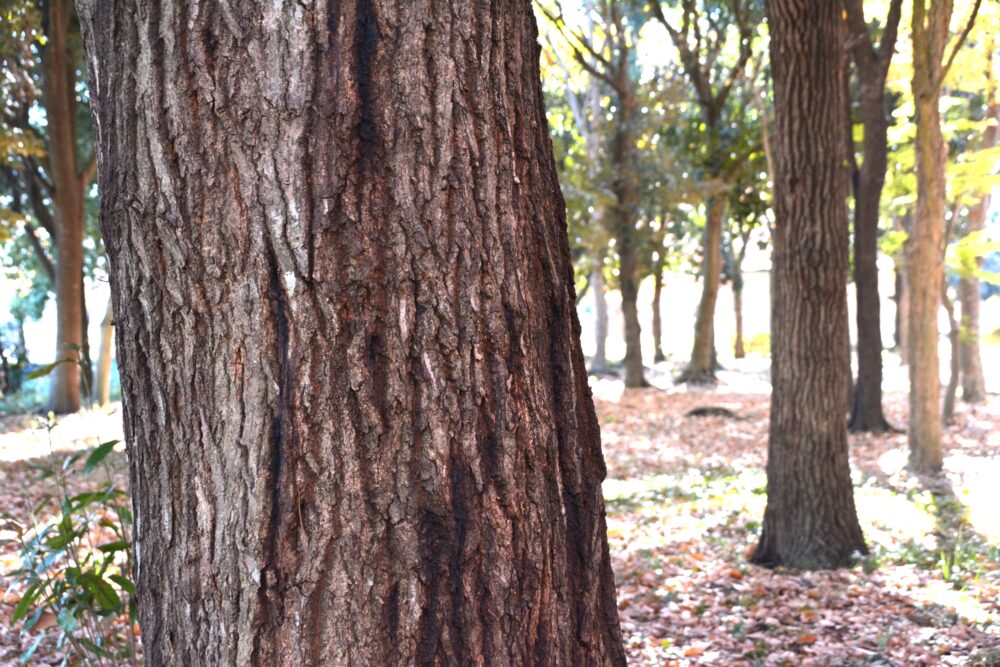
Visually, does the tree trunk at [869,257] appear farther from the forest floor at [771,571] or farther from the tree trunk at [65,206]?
the tree trunk at [65,206]

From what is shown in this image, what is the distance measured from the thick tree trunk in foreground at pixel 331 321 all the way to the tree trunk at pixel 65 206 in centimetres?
1360

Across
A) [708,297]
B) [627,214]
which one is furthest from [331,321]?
[708,297]

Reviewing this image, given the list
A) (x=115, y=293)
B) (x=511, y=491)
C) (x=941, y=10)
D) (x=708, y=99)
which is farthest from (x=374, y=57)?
(x=708, y=99)

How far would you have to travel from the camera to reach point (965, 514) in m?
7.69

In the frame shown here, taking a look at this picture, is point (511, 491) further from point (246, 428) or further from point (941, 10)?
point (941, 10)

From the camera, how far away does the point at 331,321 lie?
1.84 metres

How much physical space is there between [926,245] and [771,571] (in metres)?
4.68

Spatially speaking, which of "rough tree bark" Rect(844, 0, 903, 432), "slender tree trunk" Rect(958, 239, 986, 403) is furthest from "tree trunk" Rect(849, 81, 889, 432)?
"slender tree trunk" Rect(958, 239, 986, 403)

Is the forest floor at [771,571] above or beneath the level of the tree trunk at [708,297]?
beneath

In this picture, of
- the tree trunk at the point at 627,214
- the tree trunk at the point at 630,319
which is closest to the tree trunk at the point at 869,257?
the tree trunk at the point at 627,214

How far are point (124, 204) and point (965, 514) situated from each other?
25.3 ft

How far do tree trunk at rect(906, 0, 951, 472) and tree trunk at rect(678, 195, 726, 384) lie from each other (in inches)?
442

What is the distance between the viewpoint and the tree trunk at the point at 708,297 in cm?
2127

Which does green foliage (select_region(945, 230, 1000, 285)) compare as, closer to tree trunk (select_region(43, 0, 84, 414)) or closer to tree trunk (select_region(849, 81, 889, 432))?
tree trunk (select_region(849, 81, 889, 432))
